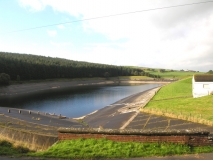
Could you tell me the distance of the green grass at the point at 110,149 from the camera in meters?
8.20

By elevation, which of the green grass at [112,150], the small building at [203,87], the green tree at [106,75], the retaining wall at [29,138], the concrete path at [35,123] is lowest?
the concrete path at [35,123]

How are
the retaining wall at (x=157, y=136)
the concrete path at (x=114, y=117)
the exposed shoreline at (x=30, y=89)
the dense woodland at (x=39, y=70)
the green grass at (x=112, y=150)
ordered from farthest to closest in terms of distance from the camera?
the dense woodland at (x=39, y=70) < the exposed shoreline at (x=30, y=89) < the concrete path at (x=114, y=117) < the retaining wall at (x=157, y=136) < the green grass at (x=112, y=150)

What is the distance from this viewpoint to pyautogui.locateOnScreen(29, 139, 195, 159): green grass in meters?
8.20

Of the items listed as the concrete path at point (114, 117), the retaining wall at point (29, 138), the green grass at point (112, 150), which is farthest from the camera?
the concrete path at point (114, 117)

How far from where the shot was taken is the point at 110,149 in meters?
8.68

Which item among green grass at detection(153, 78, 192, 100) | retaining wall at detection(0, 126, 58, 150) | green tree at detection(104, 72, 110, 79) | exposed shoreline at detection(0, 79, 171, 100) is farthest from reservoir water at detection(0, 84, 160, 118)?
green tree at detection(104, 72, 110, 79)

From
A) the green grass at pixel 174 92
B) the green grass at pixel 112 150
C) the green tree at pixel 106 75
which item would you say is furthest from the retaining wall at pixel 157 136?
the green tree at pixel 106 75

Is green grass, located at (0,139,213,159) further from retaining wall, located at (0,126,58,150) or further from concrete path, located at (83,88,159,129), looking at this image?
concrete path, located at (83,88,159,129)

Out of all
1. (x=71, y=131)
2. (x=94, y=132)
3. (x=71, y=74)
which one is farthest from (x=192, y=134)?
(x=71, y=74)

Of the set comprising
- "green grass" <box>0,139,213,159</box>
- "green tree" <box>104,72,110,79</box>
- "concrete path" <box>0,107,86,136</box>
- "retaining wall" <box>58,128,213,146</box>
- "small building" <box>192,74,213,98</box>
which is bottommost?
"concrete path" <box>0,107,86,136</box>

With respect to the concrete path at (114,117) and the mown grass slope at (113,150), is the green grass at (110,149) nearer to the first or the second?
the mown grass slope at (113,150)

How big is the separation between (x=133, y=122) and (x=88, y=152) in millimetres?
14829

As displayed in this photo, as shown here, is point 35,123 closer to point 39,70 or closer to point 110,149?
point 110,149

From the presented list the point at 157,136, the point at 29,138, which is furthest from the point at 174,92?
the point at 157,136
